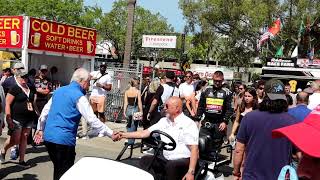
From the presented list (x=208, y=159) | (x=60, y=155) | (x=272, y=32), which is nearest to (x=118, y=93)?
(x=208, y=159)

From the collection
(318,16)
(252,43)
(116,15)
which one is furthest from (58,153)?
(116,15)

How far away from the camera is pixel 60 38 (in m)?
17.7

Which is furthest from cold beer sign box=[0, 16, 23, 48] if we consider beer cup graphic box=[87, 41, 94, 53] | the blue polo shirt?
the blue polo shirt

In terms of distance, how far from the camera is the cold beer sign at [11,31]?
16.2 meters

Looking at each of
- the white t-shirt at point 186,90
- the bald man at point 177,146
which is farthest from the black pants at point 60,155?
the white t-shirt at point 186,90

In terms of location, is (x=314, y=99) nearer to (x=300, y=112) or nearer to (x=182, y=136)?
(x=300, y=112)

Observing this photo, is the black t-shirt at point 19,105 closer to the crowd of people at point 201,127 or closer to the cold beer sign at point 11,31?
the crowd of people at point 201,127

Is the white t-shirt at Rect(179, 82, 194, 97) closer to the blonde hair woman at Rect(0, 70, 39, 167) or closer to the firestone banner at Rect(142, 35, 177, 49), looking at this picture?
the blonde hair woman at Rect(0, 70, 39, 167)

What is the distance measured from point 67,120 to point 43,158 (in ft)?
12.2

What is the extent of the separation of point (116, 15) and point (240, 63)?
2407 cm

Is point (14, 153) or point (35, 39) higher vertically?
point (35, 39)

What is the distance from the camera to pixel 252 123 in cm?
448

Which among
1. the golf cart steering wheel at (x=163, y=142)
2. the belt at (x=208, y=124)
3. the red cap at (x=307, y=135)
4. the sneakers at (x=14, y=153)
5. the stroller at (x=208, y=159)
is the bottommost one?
the sneakers at (x=14, y=153)

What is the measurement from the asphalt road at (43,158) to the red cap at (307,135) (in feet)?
20.5
